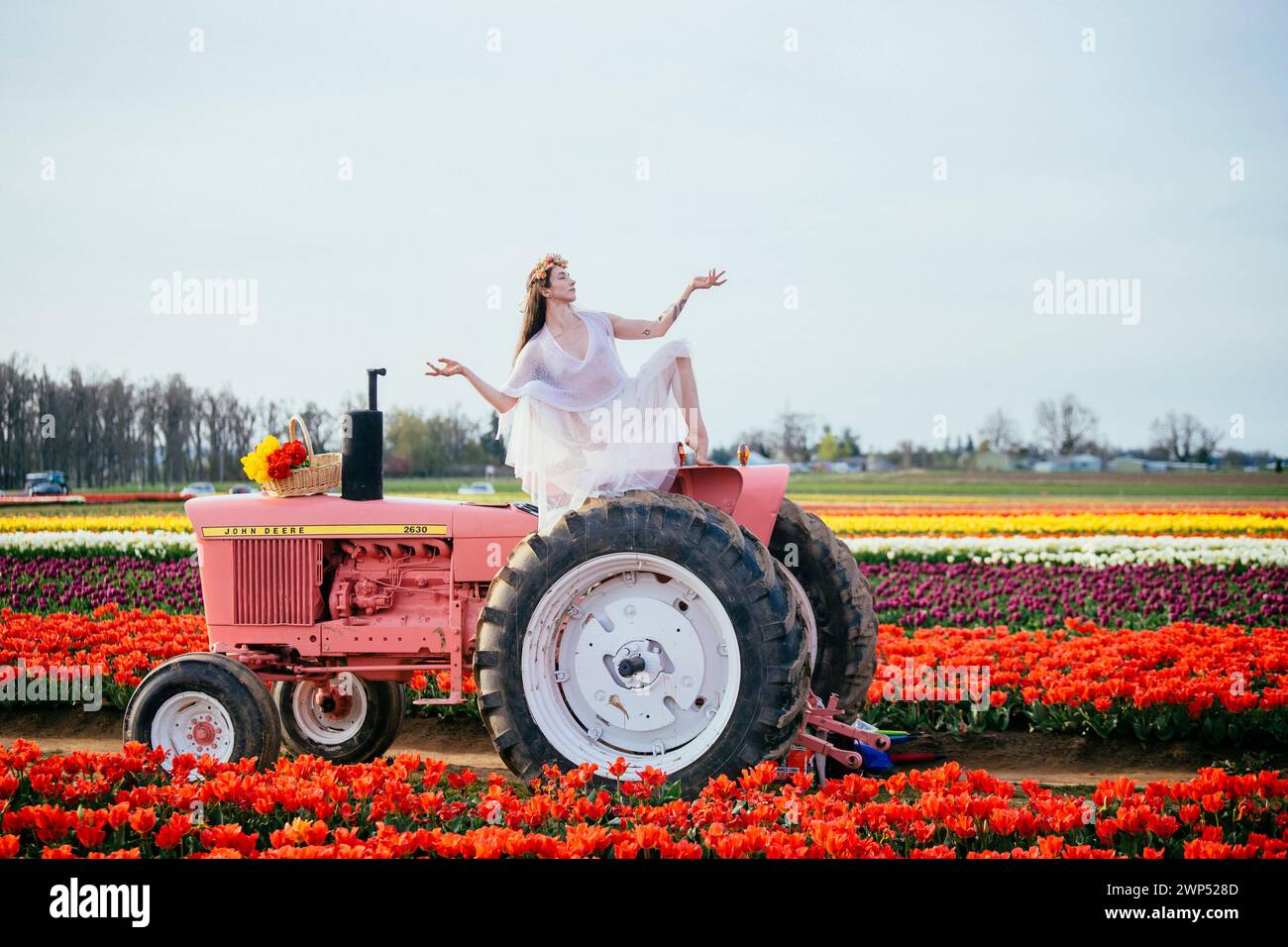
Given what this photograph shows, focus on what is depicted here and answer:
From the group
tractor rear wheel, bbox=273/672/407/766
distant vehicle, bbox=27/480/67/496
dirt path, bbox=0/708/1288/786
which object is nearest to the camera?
tractor rear wheel, bbox=273/672/407/766

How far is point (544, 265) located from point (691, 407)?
0.87 m

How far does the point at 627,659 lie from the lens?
440 cm

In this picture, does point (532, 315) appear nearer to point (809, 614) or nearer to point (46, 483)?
point (809, 614)

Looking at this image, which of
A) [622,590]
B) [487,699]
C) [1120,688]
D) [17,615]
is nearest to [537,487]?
[622,590]

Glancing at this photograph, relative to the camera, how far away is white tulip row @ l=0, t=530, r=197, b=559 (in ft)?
45.3

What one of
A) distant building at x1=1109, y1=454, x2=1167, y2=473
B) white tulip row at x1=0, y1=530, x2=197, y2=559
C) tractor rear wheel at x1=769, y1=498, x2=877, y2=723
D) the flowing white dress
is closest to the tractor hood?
the flowing white dress

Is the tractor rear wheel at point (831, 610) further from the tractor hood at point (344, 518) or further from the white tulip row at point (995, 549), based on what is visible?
the white tulip row at point (995, 549)

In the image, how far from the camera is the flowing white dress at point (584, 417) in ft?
15.1

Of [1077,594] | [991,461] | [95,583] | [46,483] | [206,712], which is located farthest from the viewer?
[991,461]

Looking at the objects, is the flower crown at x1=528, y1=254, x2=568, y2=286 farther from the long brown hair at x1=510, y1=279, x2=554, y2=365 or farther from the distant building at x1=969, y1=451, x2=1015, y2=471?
the distant building at x1=969, y1=451, x2=1015, y2=471

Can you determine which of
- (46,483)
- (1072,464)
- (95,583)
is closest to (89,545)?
(46,483)

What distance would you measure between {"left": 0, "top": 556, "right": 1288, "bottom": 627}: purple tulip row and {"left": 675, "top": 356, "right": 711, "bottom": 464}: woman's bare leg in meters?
5.78
